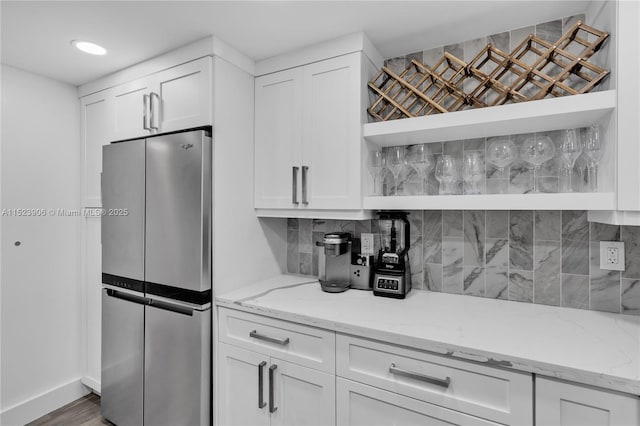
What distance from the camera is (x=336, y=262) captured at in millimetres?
1932

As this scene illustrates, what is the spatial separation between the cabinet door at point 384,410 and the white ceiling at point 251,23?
1.65 meters

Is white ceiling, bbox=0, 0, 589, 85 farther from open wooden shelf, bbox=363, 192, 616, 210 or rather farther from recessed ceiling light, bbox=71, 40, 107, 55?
open wooden shelf, bbox=363, 192, 616, 210

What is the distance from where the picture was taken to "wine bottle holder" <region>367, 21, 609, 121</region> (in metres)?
1.36

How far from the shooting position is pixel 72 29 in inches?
63.7

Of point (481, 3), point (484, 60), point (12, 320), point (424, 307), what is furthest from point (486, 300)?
point (12, 320)

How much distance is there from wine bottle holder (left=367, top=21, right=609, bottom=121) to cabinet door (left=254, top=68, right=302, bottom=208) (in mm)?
445

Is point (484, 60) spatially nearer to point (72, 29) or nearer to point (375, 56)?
point (375, 56)

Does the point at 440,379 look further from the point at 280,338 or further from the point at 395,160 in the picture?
the point at 395,160

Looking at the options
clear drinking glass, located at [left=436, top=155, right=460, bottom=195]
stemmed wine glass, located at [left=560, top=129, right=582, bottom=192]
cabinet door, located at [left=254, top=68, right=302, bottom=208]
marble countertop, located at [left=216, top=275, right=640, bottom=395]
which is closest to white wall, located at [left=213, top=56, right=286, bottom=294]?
cabinet door, located at [left=254, top=68, right=302, bottom=208]

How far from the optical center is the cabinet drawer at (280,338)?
1397 mm

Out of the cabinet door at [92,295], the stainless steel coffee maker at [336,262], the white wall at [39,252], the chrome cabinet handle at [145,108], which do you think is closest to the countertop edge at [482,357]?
the stainless steel coffee maker at [336,262]

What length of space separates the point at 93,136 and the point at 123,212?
752 millimetres

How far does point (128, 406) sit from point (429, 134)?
235cm

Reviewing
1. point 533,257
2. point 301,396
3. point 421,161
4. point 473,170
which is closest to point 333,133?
point 421,161
